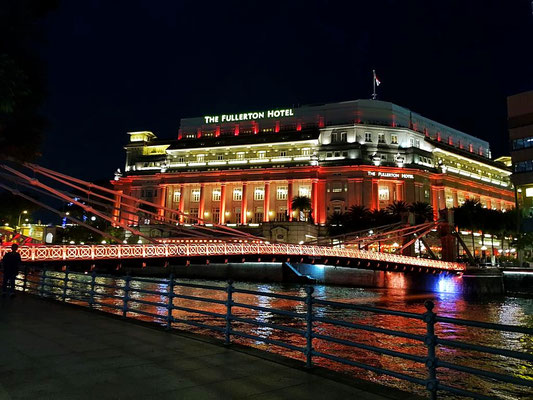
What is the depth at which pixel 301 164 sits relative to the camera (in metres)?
102

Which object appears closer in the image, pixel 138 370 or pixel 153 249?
pixel 138 370

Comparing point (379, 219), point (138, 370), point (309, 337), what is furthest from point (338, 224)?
point (138, 370)

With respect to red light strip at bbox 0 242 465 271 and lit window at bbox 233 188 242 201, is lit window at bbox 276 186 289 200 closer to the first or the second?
lit window at bbox 233 188 242 201

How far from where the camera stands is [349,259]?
4919 centimetres

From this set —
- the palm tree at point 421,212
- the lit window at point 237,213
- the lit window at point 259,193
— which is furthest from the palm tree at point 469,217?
the lit window at point 237,213

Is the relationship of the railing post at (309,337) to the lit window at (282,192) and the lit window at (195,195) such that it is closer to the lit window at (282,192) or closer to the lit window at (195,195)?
the lit window at (282,192)

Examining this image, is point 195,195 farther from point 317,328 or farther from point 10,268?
point 10,268

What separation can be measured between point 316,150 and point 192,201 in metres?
34.6

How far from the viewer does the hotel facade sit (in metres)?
99.4

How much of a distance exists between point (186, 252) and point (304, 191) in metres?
67.2

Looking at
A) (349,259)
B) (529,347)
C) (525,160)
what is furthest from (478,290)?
(529,347)

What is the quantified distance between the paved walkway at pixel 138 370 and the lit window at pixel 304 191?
92257 mm

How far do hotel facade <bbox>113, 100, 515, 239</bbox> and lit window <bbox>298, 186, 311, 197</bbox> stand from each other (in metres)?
0.24

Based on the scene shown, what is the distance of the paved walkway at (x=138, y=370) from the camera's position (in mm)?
6539
